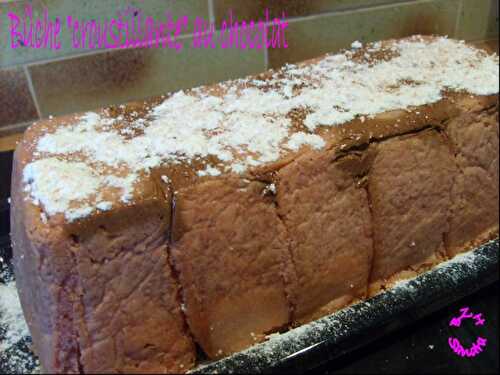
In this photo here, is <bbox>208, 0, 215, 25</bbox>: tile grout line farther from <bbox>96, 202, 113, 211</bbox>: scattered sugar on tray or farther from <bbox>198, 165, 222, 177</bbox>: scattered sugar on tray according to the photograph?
<bbox>96, 202, 113, 211</bbox>: scattered sugar on tray

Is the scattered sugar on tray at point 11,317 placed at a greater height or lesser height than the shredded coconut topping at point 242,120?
lesser

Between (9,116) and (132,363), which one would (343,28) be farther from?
(132,363)

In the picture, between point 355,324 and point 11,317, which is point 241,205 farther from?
point 11,317

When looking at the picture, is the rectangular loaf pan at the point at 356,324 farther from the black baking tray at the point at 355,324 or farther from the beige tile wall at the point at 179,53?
the beige tile wall at the point at 179,53
